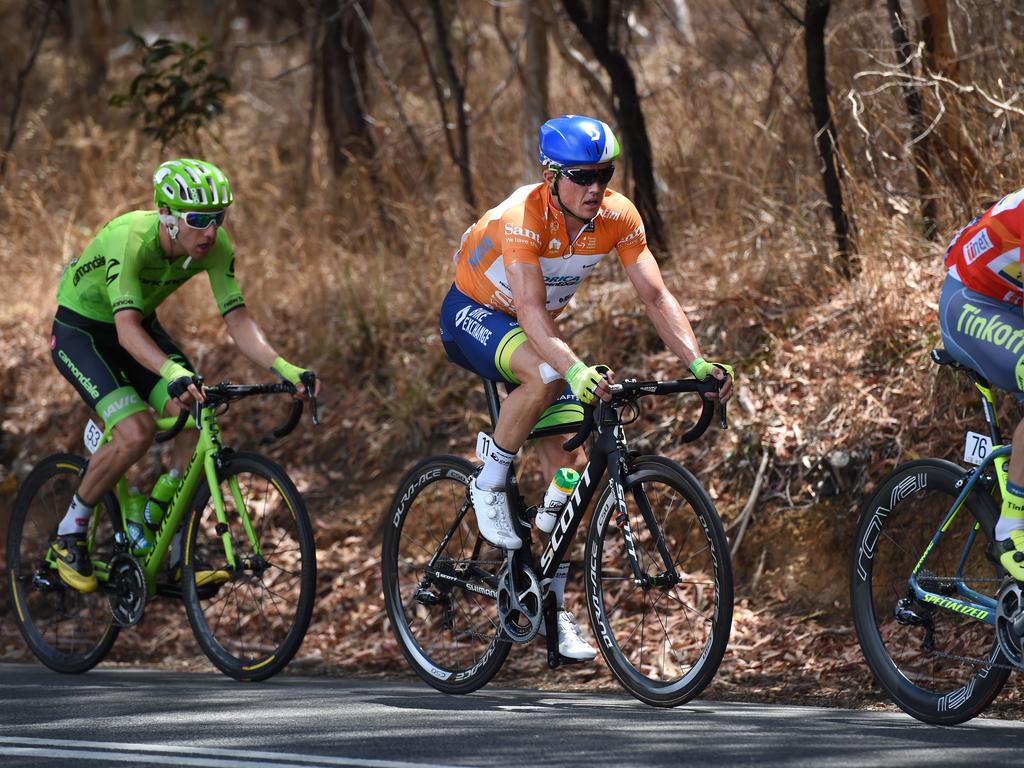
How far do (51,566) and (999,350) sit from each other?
5.29 metres

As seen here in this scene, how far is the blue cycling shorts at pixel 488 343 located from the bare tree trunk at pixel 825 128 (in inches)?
130

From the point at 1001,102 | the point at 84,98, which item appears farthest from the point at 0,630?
the point at 84,98

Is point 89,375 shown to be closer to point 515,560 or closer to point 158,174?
point 158,174

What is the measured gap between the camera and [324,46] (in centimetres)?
1380

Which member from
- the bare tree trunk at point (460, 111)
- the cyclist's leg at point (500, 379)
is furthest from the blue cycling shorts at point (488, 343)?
the bare tree trunk at point (460, 111)

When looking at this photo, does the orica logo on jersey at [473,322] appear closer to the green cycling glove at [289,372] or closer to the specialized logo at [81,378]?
the green cycling glove at [289,372]

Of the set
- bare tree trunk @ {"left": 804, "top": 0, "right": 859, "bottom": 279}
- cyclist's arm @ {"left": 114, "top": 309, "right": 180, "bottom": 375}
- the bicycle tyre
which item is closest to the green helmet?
cyclist's arm @ {"left": 114, "top": 309, "right": 180, "bottom": 375}

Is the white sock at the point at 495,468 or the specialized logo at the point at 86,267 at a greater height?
the specialized logo at the point at 86,267

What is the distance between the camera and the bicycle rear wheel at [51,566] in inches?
324

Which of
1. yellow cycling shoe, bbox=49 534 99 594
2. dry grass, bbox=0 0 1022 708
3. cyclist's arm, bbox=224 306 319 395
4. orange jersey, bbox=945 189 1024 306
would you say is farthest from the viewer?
dry grass, bbox=0 0 1022 708

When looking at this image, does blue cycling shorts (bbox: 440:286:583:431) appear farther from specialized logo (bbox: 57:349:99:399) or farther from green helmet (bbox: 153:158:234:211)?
specialized logo (bbox: 57:349:99:399)

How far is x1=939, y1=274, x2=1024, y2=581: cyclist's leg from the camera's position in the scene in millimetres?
5527

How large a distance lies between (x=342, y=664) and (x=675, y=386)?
11.8 feet

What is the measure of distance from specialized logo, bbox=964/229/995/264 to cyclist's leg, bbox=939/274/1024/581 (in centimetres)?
15
